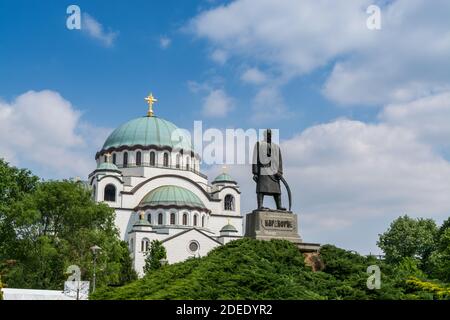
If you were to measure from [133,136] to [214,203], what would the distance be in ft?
35.5

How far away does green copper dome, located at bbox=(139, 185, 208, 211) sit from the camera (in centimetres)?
5816

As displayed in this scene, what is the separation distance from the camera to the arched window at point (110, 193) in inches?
2362

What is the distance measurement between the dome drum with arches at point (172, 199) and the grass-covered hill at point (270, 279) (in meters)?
41.1

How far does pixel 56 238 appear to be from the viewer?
3728 cm

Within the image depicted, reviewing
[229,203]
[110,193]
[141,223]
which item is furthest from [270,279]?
[229,203]

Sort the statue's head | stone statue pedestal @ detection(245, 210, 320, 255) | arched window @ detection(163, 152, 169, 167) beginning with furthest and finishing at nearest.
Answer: arched window @ detection(163, 152, 169, 167)
the statue's head
stone statue pedestal @ detection(245, 210, 320, 255)

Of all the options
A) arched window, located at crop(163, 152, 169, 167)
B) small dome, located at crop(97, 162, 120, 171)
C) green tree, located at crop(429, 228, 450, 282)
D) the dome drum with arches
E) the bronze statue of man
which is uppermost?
arched window, located at crop(163, 152, 169, 167)

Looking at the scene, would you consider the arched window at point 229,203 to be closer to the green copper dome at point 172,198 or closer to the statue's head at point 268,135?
the green copper dome at point 172,198

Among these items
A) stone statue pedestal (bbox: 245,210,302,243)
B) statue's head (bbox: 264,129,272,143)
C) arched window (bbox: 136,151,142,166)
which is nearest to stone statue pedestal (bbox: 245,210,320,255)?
stone statue pedestal (bbox: 245,210,302,243)

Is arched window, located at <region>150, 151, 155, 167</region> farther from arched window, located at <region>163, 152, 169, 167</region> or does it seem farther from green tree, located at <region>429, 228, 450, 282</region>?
green tree, located at <region>429, 228, 450, 282</region>

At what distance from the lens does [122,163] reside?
207 ft

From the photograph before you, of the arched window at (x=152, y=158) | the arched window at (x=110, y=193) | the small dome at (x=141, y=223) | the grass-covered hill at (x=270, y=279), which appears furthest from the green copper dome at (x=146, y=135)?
the grass-covered hill at (x=270, y=279)

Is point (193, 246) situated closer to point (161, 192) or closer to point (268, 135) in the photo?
point (161, 192)
